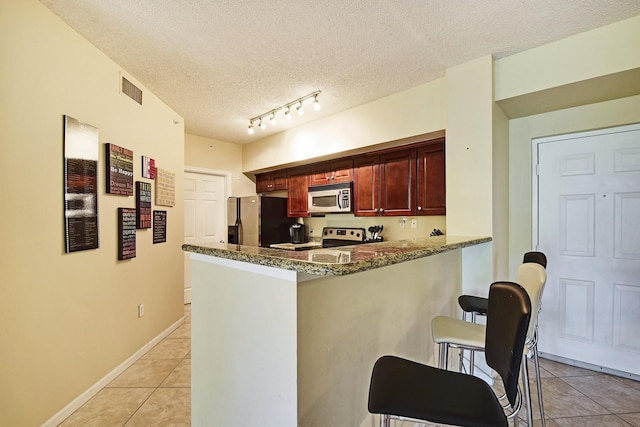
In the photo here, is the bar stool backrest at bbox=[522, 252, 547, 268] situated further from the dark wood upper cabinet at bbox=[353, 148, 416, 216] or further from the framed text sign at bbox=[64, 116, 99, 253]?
the framed text sign at bbox=[64, 116, 99, 253]

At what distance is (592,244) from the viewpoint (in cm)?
256

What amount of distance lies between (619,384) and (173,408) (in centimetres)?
331

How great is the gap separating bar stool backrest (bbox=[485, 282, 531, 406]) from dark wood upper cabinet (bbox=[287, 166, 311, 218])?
3.39m

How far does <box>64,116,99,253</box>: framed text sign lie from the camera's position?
6.53 ft

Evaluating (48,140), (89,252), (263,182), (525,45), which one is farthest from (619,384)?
(263,182)

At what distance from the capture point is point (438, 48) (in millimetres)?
2326

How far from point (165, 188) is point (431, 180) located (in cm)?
286

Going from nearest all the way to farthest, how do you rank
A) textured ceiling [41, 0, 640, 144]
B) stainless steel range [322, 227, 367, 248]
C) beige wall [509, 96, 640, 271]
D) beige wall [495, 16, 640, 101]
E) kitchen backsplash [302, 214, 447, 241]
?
textured ceiling [41, 0, 640, 144], beige wall [495, 16, 640, 101], beige wall [509, 96, 640, 271], kitchen backsplash [302, 214, 447, 241], stainless steel range [322, 227, 367, 248]

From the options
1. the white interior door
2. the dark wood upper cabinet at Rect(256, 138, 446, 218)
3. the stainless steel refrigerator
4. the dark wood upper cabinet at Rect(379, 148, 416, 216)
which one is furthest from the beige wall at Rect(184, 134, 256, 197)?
the dark wood upper cabinet at Rect(379, 148, 416, 216)

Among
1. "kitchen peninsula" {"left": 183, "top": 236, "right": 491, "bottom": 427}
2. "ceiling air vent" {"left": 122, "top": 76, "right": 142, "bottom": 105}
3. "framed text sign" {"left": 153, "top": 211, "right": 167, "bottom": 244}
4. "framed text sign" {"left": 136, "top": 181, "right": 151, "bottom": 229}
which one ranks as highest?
"ceiling air vent" {"left": 122, "top": 76, "right": 142, "bottom": 105}

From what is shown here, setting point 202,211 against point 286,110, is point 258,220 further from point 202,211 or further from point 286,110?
A: point 286,110

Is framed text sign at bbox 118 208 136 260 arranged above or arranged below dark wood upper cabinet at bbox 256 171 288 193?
below

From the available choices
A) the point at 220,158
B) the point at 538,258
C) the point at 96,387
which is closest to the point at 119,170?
the point at 96,387

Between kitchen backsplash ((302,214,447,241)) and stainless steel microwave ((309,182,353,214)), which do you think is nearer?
kitchen backsplash ((302,214,447,241))
